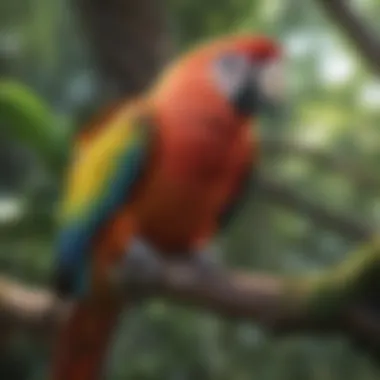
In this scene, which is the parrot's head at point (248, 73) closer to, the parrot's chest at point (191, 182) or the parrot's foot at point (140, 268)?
the parrot's chest at point (191, 182)

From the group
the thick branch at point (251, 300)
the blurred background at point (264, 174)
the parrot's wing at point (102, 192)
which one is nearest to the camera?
the thick branch at point (251, 300)

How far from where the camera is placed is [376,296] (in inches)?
37.1

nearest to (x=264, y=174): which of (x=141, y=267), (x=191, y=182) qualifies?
(x=191, y=182)

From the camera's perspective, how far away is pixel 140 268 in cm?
102

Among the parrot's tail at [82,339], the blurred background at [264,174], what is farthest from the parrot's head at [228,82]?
the parrot's tail at [82,339]

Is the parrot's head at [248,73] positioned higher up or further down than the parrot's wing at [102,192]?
higher up

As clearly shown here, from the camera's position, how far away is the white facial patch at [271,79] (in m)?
1.07

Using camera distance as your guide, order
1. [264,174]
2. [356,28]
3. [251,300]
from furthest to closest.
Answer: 1. [264,174]
2. [356,28]
3. [251,300]

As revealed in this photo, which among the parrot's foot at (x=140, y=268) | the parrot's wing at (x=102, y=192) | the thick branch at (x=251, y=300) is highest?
the parrot's wing at (x=102, y=192)

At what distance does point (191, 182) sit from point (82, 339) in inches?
8.1

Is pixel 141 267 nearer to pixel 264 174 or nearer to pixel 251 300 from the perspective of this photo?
pixel 251 300

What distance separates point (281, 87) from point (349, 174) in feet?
0.72

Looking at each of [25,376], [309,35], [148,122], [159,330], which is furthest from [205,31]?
[25,376]

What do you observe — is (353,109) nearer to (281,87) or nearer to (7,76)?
(281,87)
